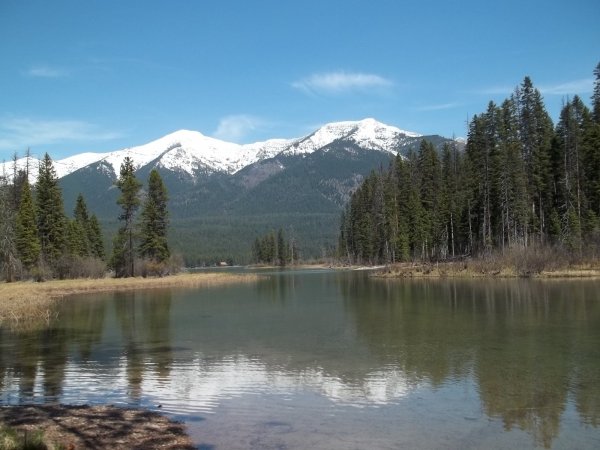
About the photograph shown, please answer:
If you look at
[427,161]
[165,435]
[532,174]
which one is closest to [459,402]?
[165,435]

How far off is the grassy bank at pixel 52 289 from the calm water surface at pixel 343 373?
3.10 meters

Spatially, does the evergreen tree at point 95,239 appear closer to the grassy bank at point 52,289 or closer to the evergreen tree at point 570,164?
the grassy bank at point 52,289

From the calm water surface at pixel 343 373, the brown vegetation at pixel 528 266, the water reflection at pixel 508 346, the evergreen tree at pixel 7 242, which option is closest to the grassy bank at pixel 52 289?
the evergreen tree at pixel 7 242

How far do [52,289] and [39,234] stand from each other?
18.3m

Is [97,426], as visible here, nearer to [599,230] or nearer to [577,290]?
[577,290]

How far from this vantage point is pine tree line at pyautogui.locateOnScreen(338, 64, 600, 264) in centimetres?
6894

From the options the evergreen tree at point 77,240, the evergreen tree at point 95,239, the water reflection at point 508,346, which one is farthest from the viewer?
the evergreen tree at point 95,239

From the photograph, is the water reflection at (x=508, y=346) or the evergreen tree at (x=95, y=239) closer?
the water reflection at (x=508, y=346)

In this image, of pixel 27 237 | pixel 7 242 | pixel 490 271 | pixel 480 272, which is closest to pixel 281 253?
pixel 480 272

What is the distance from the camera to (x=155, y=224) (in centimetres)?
8212

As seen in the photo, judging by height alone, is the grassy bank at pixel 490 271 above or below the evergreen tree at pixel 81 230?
below

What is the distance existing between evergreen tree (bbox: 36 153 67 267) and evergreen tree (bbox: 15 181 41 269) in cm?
447

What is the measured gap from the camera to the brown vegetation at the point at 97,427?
10.4m

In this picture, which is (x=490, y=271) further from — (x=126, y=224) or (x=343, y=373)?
(x=343, y=373)
